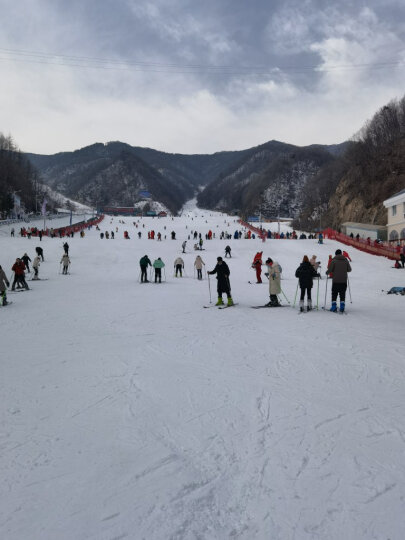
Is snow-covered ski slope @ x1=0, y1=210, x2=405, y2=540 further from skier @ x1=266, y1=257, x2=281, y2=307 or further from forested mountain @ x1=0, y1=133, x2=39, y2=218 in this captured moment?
forested mountain @ x1=0, y1=133, x2=39, y2=218

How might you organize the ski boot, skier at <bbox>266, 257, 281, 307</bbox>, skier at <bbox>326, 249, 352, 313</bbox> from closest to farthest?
skier at <bbox>326, 249, 352, 313</bbox>, skier at <bbox>266, 257, 281, 307</bbox>, the ski boot

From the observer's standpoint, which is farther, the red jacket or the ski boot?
the red jacket

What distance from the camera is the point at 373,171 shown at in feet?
211

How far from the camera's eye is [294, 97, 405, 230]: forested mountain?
190ft

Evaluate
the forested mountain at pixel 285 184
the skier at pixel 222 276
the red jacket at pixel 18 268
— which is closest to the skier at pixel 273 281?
the skier at pixel 222 276

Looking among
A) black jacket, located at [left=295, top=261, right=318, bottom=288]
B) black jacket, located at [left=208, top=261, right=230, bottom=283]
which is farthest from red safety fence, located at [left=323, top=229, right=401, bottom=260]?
black jacket, located at [left=208, top=261, right=230, bottom=283]

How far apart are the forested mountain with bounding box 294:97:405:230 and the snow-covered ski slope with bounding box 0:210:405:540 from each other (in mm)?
53087

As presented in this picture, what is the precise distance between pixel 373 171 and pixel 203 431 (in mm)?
70460

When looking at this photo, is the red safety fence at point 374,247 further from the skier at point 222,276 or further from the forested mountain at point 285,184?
the forested mountain at point 285,184

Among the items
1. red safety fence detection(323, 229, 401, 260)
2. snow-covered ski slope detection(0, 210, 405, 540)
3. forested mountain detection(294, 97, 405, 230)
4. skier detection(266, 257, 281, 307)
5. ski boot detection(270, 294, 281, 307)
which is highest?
forested mountain detection(294, 97, 405, 230)

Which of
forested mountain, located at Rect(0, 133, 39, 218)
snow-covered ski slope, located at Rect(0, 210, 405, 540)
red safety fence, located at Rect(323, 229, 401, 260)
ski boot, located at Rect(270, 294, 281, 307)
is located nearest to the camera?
snow-covered ski slope, located at Rect(0, 210, 405, 540)

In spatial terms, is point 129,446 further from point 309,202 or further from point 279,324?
point 309,202

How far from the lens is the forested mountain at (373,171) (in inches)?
2283

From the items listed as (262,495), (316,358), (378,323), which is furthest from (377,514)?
(378,323)
